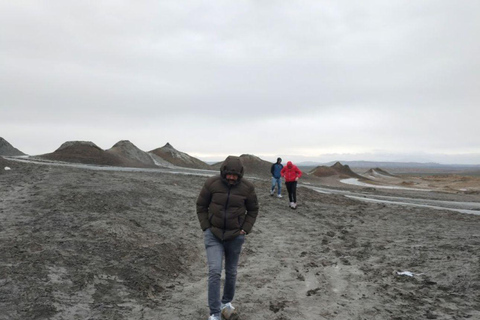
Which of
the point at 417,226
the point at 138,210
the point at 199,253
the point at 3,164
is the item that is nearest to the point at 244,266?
the point at 199,253

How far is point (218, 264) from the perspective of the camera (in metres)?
4.50

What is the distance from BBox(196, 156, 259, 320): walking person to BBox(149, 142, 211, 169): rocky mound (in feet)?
176

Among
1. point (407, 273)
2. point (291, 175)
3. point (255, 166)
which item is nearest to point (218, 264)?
point (407, 273)

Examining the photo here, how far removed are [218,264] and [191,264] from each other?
10.5ft

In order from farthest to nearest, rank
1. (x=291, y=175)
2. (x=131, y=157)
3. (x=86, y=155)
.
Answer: (x=131, y=157)
(x=86, y=155)
(x=291, y=175)

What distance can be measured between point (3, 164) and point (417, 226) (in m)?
19.1

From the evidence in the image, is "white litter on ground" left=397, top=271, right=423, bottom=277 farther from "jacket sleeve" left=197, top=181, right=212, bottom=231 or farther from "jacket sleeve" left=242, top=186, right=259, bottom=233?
"jacket sleeve" left=197, top=181, right=212, bottom=231

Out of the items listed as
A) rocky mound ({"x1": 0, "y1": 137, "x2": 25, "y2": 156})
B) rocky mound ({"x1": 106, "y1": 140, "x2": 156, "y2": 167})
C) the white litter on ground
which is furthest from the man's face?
rocky mound ({"x1": 0, "y1": 137, "x2": 25, "y2": 156})

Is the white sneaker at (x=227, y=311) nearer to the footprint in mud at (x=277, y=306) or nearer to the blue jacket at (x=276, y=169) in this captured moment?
the footprint in mud at (x=277, y=306)

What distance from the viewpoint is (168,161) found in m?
59.0

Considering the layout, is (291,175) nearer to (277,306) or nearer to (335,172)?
(277,306)

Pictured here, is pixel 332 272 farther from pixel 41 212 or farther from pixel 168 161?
pixel 168 161

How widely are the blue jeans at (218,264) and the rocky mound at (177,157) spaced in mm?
53471

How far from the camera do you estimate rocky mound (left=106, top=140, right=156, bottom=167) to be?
164 ft
